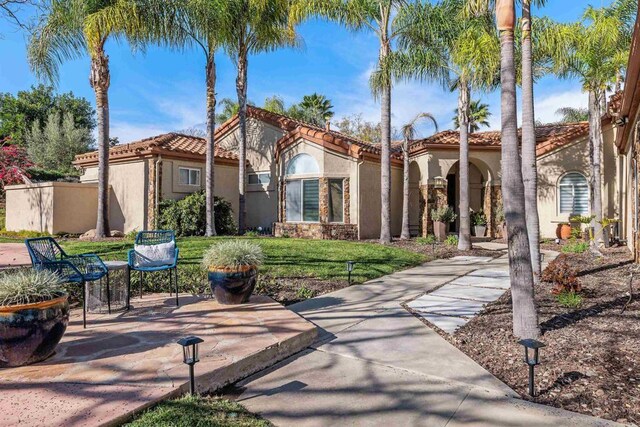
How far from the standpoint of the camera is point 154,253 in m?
6.61

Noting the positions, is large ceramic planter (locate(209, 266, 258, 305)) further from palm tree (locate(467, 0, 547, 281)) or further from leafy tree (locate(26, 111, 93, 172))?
leafy tree (locate(26, 111, 93, 172))

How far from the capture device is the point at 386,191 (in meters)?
14.7

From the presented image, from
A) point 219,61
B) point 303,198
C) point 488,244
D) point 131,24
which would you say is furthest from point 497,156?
point 131,24

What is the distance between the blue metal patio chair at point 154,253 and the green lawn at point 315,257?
242 cm

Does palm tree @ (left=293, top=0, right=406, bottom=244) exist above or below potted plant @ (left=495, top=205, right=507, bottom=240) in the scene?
above

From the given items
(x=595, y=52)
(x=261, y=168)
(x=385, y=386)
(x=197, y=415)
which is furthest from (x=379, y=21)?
(x=197, y=415)

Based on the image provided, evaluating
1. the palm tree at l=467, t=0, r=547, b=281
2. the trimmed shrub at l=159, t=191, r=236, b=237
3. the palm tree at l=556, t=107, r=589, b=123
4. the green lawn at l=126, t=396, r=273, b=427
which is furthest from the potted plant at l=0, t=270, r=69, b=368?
the palm tree at l=556, t=107, r=589, b=123

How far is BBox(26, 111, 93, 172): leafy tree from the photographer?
3269 centimetres

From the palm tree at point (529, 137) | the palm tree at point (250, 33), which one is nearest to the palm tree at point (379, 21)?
the palm tree at point (250, 33)

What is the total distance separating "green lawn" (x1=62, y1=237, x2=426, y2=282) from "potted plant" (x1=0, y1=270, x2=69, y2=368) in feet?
16.7

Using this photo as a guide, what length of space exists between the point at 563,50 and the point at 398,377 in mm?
11938

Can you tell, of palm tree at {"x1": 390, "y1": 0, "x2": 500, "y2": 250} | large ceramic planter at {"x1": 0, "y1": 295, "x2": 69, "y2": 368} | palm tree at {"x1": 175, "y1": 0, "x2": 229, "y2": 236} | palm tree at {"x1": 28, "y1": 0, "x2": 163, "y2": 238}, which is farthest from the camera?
palm tree at {"x1": 175, "y1": 0, "x2": 229, "y2": 236}

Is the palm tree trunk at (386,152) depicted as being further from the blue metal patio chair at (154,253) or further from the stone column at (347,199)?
the blue metal patio chair at (154,253)

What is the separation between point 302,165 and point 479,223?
9.16 metres
